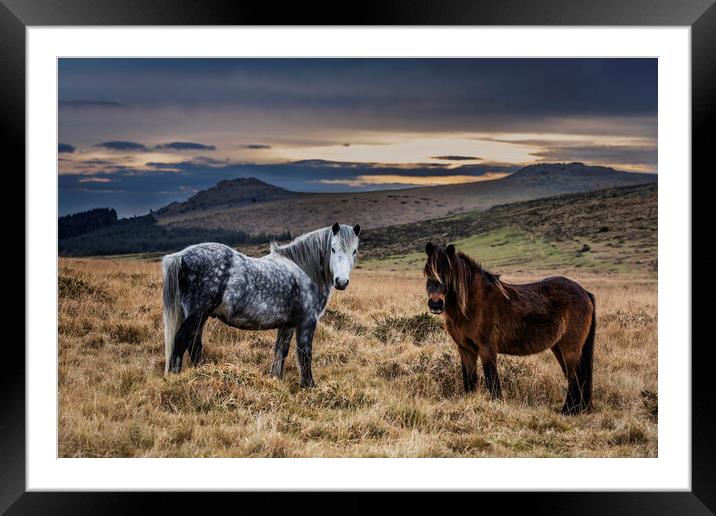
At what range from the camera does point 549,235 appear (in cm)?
1745

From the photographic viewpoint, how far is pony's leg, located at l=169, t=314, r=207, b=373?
20.7 ft

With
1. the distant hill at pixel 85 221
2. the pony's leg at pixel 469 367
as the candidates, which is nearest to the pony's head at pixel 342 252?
the pony's leg at pixel 469 367

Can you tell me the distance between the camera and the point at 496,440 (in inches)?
232

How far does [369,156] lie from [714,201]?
5228mm

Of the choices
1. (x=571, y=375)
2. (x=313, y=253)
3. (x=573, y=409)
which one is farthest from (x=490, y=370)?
(x=313, y=253)

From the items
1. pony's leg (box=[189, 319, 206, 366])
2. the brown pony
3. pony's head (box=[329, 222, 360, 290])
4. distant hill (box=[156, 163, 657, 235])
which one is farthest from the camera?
distant hill (box=[156, 163, 657, 235])

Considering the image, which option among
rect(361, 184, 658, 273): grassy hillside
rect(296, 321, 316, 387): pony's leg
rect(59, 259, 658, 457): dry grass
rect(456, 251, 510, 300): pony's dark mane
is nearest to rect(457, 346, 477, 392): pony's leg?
rect(59, 259, 658, 457): dry grass

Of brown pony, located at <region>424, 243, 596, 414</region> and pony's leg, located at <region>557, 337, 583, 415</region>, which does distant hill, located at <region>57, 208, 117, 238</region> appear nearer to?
brown pony, located at <region>424, 243, 596, 414</region>

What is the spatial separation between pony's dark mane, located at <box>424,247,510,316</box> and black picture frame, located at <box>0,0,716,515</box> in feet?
6.21

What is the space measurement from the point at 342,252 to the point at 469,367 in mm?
1903

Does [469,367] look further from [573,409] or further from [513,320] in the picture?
[573,409]
